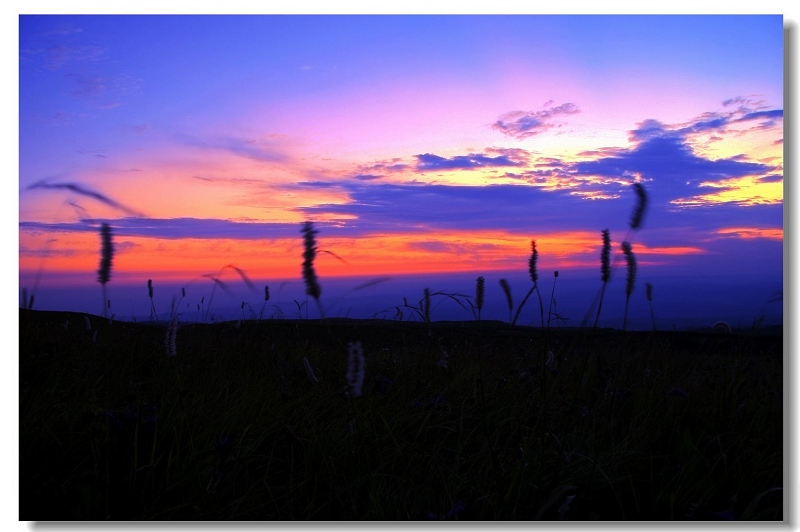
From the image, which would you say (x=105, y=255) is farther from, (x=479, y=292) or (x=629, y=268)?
(x=629, y=268)

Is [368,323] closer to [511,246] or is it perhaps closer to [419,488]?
[511,246]

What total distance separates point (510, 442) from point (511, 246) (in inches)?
52.1

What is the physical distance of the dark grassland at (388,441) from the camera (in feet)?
6.95

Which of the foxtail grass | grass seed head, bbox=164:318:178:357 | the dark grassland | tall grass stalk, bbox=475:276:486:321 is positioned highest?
the foxtail grass

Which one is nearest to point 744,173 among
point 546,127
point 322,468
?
point 546,127

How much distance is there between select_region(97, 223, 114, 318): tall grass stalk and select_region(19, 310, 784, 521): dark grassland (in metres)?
0.56

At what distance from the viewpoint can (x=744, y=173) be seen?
332cm

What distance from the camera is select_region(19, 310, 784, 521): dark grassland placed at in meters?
2.12

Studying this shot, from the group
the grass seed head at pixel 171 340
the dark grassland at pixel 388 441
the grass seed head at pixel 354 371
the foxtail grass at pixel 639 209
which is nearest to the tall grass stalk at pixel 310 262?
the grass seed head at pixel 354 371

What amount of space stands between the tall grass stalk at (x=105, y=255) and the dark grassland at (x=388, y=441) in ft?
1.84

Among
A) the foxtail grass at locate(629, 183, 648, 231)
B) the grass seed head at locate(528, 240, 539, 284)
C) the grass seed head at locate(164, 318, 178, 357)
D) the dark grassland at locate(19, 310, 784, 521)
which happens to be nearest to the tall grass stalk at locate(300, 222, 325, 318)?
the dark grassland at locate(19, 310, 784, 521)

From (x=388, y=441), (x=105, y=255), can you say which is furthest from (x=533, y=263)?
(x=105, y=255)

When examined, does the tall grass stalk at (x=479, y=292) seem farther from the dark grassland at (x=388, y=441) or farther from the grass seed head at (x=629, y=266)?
the grass seed head at (x=629, y=266)

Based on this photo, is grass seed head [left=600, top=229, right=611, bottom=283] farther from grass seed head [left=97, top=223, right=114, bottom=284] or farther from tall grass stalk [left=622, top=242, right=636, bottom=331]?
grass seed head [left=97, top=223, right=114, bottom=284]
